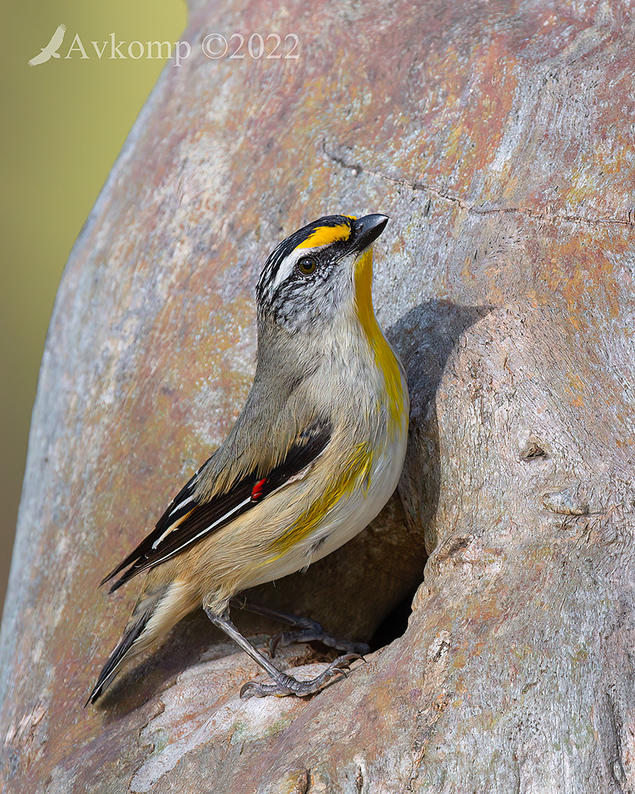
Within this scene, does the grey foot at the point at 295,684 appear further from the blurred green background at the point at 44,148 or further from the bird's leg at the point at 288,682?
the blurred green background at the point at 44,148

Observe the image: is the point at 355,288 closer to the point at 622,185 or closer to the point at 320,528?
the point at 320,528

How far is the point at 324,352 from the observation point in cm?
313

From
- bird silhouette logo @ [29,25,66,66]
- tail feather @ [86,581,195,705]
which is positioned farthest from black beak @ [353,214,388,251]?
bird silhouette logo @ [29,25,66,66]

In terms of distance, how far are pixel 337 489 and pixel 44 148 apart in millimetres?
Answer: 7770

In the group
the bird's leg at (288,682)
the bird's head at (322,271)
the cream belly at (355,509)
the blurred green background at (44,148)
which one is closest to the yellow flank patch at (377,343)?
the bird's head at (322,271)

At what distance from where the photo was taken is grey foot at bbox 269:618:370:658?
3494mm

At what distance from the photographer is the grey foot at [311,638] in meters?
3.49

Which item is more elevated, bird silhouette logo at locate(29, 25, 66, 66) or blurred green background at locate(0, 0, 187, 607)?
bird silhouette logo at locate(29, 25, 66, 66)

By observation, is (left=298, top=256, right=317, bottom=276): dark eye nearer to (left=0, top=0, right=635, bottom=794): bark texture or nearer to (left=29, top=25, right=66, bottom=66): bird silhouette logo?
(left=0, top=0, right=635, bottom=794): bark texture

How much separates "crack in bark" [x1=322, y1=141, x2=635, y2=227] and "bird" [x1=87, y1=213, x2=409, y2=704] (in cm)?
60

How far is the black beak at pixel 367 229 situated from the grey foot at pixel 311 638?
158cm

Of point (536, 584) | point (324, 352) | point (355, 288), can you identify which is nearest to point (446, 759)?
point (536, 584)

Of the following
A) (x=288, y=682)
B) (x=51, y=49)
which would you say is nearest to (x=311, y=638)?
(x=288, y=682)

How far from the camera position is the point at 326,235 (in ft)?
10.1
